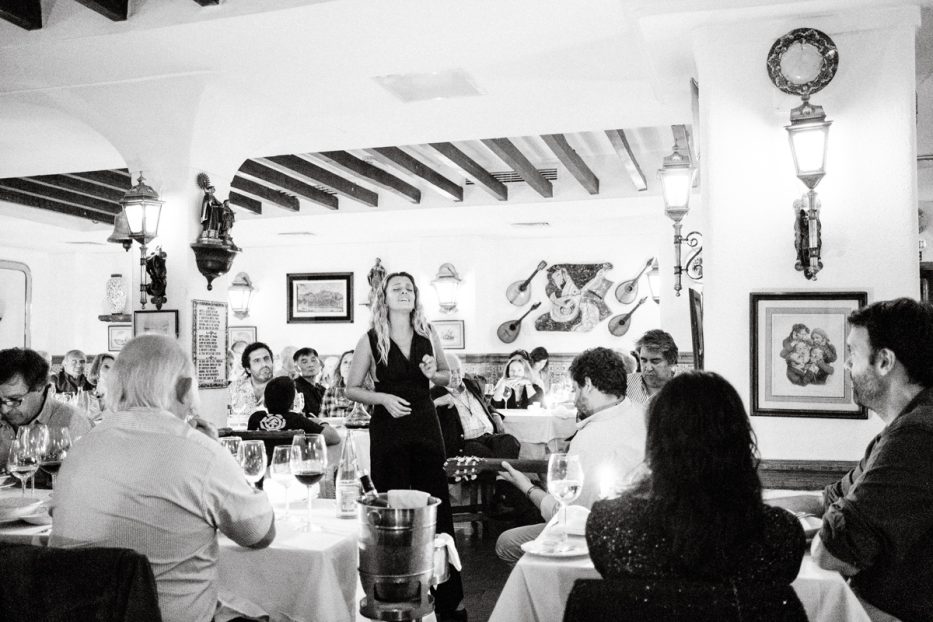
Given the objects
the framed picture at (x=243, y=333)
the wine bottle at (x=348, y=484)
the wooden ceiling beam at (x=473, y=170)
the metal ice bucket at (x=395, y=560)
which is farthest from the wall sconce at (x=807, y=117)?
the framed picture at (x=243, y=333)

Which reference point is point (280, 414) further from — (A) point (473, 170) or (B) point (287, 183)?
(B) point (287, 183)

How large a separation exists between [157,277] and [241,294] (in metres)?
8.30

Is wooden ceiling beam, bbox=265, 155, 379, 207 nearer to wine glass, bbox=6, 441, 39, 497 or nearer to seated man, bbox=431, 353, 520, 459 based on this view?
seated man, bbox=431, 353, 520, 459

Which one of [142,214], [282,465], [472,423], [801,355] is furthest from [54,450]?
[472,423]

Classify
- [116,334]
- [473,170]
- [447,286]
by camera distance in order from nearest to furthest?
[473,170]
[447,286]
[116,334]

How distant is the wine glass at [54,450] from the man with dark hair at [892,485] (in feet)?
8.87

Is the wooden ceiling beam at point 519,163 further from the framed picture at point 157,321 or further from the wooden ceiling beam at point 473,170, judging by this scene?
the framed picture at point 157,321

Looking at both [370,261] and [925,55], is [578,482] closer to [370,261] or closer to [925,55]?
[925,55]

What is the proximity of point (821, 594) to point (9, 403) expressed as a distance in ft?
11.4

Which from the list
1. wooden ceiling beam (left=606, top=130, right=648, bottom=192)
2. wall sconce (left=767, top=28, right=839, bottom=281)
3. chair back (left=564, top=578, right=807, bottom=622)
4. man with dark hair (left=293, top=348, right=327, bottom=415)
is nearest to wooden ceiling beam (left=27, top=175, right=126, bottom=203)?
man with dark hair (left=293, top=348, right=327, bottom=415)

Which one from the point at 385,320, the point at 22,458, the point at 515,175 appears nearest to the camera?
the point at 22,458

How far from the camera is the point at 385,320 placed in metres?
4.56

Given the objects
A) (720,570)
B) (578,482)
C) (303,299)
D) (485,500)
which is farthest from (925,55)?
(303,299)

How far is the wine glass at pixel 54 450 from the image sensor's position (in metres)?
3.23
